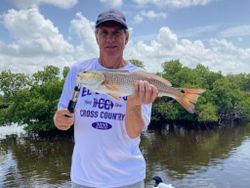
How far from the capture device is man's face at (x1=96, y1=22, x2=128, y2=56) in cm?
442

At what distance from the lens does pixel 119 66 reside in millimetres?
4594

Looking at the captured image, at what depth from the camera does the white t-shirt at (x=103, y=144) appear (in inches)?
170

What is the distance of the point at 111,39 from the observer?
14.5ft

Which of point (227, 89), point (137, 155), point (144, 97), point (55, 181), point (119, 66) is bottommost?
point (55, 181)

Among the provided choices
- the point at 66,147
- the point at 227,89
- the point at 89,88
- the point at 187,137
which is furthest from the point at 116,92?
the point at 227,89

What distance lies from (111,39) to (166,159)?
49.3m

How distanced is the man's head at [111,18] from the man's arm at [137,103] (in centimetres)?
80

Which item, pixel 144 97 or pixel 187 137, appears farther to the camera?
pixel 187 137

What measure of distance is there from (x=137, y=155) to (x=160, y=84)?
90 centimetres

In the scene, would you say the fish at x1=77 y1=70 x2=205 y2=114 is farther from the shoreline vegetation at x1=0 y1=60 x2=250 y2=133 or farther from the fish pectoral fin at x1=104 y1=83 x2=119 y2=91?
the shoreline vegetation at x1=0 y1=60 x2=250 y2=133

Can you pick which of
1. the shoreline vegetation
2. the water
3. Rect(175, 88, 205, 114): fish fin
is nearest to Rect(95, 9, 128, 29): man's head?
Rect(175, 88, 205, 114): fish fin

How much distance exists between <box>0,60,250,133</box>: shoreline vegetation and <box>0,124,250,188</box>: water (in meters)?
4.35

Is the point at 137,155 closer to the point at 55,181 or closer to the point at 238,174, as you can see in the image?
the point at 55,181

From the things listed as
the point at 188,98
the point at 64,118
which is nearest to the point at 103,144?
the point at 64,118
